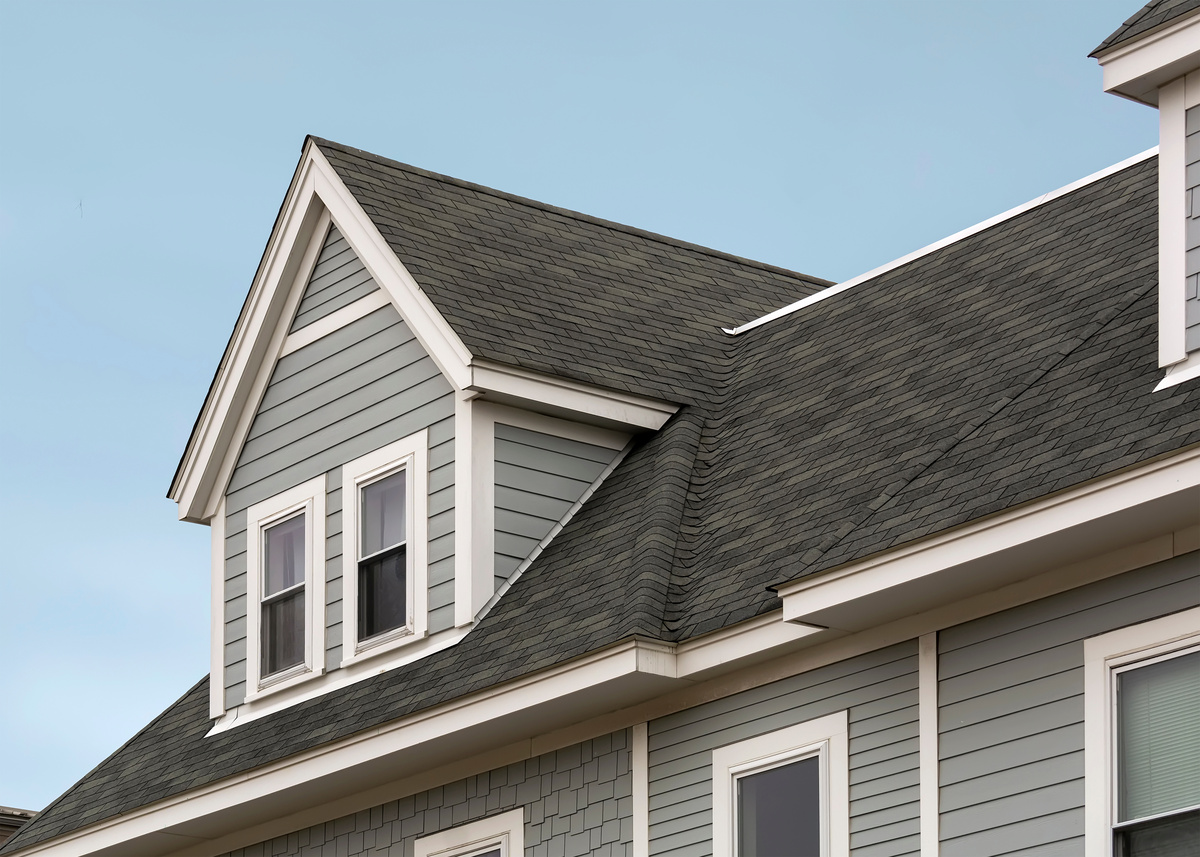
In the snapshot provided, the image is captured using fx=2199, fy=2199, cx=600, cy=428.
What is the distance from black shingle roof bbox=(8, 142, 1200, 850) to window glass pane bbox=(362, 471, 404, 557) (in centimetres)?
120

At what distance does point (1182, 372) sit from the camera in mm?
12039

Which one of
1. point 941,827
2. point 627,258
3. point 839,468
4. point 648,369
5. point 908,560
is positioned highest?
point 627,258

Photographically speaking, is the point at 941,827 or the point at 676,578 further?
the point at 676,578

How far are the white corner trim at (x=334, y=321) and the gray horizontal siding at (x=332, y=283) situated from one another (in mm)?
46

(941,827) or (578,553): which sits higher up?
(578,553)

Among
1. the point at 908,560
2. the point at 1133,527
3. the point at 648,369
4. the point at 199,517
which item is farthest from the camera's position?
the point at 199,517

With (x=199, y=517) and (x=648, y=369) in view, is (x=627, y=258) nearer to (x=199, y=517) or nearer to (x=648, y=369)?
(x=648, y=369)

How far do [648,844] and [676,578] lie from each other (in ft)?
5.77

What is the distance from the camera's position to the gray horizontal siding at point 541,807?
576 inches

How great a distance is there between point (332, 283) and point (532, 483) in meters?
2.95

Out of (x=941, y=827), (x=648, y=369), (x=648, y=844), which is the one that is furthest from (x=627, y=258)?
(x=941, y=827)

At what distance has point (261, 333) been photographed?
1875 centimetres

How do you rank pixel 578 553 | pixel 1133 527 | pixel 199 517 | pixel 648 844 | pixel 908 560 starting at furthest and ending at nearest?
pixel 199 517 < pixel 578 553 < pixel 648 844 < pixel 908 560 < pixel 1133 527

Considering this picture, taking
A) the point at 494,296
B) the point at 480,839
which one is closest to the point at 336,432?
the point at 494,296
